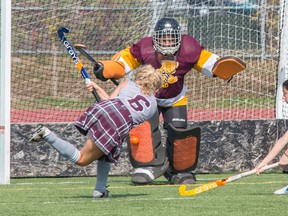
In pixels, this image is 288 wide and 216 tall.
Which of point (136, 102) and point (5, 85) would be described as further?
point (5, 85)

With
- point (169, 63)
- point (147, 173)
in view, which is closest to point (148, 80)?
→ point (169, 63)

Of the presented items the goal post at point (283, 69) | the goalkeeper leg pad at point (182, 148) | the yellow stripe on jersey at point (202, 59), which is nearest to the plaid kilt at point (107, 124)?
the goalkeeper leg pad at point (182, 148)

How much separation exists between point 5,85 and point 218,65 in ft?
6.18

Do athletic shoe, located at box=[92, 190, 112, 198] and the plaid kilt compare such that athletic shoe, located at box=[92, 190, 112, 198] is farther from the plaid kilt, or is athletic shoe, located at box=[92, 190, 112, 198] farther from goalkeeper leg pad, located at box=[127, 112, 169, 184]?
goalkeeper leg pad, located at box=[127, 112, 169, 184]

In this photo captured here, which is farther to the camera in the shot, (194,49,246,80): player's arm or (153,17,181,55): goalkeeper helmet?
(194,49,246,80): player's arm

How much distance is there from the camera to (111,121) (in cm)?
773

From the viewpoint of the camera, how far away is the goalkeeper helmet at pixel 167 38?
920 cm

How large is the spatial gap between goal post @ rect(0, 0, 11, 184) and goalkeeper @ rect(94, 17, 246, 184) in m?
0.79

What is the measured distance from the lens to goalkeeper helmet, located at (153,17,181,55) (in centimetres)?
920

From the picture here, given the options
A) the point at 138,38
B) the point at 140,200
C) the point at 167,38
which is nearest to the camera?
the point at 140,200

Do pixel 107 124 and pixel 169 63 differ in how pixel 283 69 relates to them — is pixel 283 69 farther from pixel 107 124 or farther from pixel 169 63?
pixel 107 124

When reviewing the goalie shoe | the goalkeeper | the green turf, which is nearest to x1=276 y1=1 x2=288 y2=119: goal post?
the green turf

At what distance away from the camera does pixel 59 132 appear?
1031cm

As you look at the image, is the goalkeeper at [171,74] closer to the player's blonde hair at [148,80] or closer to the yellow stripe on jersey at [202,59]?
the yellow stripe on jersey at [202,59]
